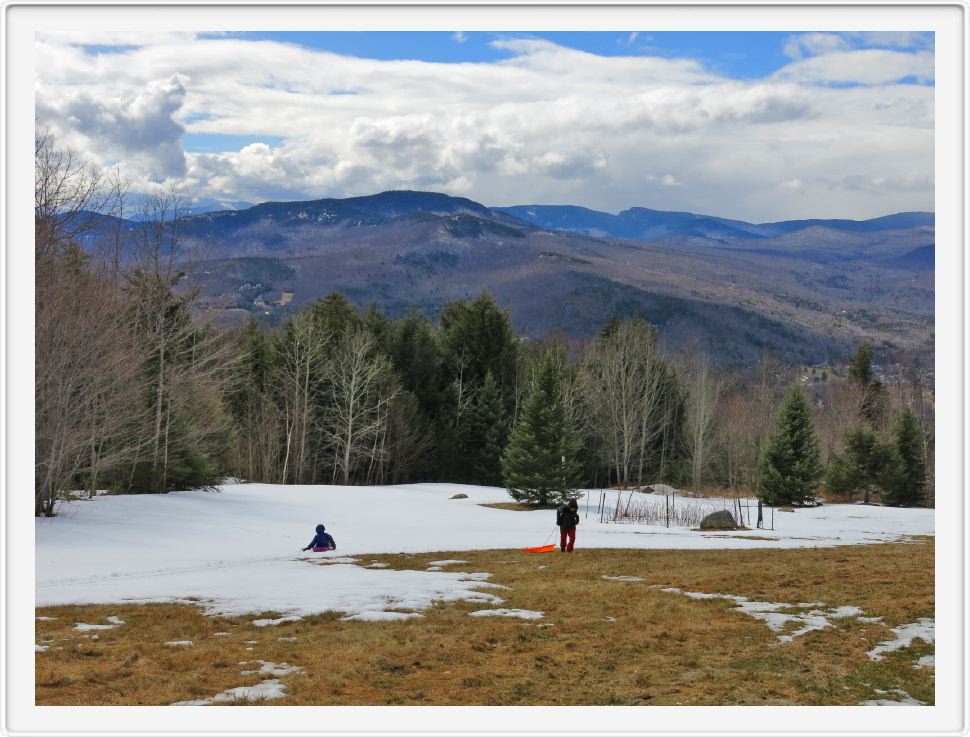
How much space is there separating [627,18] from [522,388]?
159 feet

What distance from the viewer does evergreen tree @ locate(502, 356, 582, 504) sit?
34.5 m

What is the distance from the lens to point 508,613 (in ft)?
40.8

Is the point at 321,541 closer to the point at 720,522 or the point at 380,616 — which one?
the point at 380,616

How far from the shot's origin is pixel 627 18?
7.77 metres

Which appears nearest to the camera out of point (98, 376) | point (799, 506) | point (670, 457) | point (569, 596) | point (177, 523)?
point (569, 596)

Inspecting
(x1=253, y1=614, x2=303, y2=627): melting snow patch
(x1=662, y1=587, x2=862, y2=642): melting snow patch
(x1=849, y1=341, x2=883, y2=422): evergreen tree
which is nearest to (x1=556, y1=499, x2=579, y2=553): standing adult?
(x1=662, y1=587, x2=862, y2=642): melting snow patch

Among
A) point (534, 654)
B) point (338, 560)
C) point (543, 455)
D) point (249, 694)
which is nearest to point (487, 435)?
point (543, 455)

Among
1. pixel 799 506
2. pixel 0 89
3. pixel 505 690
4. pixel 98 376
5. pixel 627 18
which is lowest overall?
pixel 799 506

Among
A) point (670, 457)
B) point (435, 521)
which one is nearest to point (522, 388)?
point (670, 457)

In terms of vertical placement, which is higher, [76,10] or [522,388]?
[76,10]

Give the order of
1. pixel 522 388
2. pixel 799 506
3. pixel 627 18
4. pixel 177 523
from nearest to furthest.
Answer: pixel 627 18, pixel 177 523, pixel 799 506, pixel 522 388

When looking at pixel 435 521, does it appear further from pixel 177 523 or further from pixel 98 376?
pixel 98 376

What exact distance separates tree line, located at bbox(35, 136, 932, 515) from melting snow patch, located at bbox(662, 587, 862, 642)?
13873 mm

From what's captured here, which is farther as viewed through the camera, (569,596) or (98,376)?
(98,376)
